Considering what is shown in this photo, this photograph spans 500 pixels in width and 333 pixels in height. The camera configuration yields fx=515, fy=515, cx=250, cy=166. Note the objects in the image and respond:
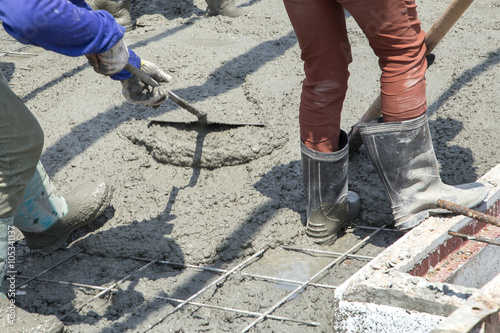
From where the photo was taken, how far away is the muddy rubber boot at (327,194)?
2275 millimetres

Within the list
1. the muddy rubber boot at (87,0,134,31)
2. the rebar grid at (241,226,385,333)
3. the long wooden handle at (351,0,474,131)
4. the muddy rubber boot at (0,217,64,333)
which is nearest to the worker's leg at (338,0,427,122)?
the long wooden handle at (351,0,474,131)

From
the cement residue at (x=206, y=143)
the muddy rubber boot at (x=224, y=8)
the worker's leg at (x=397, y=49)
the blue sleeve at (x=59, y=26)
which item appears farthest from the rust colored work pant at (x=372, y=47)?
the muddy rubber boot at (x=224, y=8)

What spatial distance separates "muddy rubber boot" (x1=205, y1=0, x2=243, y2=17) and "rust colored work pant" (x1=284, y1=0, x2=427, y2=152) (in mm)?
2809

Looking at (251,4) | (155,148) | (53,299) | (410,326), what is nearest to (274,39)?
(251,4)

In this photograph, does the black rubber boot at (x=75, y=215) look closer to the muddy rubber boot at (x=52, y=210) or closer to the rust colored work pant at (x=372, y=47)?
the muddy rubber boot at (x=52, y=210)

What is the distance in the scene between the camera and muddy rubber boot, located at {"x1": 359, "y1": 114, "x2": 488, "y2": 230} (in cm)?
208

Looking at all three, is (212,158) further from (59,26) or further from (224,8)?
(224,8)

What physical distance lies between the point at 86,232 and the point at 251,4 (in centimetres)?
309

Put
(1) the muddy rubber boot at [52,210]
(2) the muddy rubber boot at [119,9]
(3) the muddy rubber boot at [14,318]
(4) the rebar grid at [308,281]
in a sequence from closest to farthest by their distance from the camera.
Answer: (3) the muddy rubber boot at [14,318] < (4) the rebar grid at [308,281] < (1) the muddy rubber boot at [52,210] < (2) the muddy rubber boot at [119,9]

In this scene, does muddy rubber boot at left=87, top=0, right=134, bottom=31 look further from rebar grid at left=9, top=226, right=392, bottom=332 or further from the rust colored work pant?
the rust colored work pant

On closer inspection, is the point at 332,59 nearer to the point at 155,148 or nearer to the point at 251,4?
the point at 155,148

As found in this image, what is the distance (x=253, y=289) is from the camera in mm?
2252

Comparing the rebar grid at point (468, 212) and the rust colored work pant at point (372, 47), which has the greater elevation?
the rust colored work pant at point (372, 47)

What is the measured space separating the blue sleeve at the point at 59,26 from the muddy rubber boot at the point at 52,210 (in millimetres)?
814
